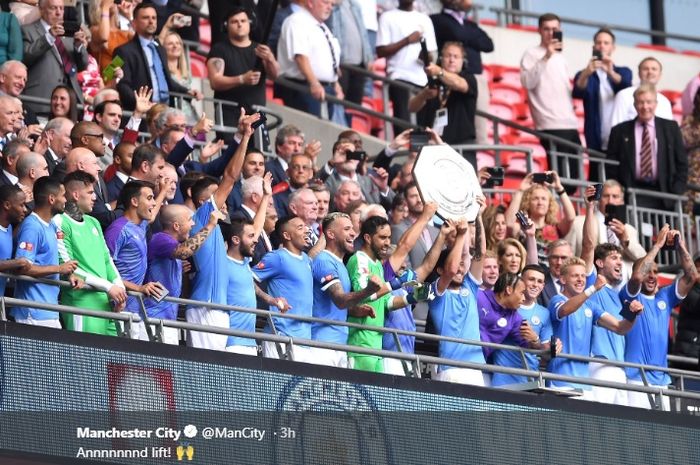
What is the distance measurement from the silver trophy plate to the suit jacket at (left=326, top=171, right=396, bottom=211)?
57.2 inches

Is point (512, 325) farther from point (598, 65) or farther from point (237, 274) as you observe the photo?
point (598, 65)

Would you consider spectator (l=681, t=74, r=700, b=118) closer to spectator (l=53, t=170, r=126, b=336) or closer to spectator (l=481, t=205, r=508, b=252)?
spectator (l=481, t=205, r=508, b=252)

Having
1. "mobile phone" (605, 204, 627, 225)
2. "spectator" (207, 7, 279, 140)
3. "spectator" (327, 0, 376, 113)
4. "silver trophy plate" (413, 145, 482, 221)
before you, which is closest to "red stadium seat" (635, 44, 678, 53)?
"spectator" (327, 0, 376, 113)

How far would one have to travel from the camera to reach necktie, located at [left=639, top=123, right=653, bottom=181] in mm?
16578

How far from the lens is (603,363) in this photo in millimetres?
12648

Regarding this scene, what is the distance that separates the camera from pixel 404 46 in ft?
56.4

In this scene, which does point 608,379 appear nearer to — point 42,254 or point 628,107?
point 42,254

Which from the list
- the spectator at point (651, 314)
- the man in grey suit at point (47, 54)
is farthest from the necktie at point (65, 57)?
the spectator at point (651, 314)

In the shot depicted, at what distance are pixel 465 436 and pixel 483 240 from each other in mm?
1682

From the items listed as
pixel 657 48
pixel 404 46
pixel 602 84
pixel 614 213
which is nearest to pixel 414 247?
pixel 614 213

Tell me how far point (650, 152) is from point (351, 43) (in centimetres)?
284

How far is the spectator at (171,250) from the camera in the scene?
11211 millimetres

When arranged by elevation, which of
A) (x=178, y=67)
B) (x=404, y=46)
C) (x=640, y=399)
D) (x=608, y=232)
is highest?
(x=404, y=46)

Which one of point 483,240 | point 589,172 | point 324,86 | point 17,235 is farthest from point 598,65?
point 17,235
